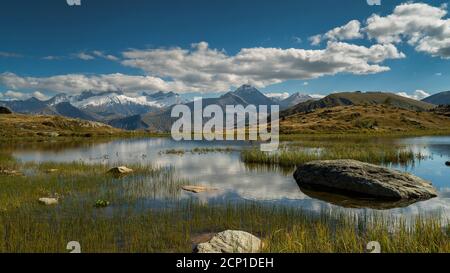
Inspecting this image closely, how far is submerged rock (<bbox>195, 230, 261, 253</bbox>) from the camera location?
551 inches

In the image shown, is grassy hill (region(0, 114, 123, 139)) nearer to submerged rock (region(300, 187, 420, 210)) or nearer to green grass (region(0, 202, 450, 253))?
Answer: green grass (region(0, 202, 450, 253))

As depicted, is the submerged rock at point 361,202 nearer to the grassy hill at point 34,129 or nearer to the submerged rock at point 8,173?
the submerged rock at point 8,173

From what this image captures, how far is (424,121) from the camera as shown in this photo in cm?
18662

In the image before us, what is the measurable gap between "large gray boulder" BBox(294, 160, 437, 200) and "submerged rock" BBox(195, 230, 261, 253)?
15882mm

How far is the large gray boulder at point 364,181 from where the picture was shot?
88.6 feet

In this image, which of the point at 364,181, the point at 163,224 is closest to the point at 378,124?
the point at 364,181

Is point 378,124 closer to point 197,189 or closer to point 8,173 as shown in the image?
point 197,189

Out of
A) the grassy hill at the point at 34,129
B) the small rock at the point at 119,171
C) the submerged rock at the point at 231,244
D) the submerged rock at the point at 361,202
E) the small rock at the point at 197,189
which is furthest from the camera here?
the grassy hill at the point at 34,129

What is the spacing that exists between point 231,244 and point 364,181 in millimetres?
17521

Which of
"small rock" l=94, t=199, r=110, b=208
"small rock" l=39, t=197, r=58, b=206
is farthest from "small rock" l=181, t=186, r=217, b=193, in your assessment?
"small rock" l=39, t=197, r=58, b=206

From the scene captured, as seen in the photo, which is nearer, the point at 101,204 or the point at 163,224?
the point at 163,224

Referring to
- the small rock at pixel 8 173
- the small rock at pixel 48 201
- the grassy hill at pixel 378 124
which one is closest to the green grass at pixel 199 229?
the small rock at pixel 48 201

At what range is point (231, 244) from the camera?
47.7 feet

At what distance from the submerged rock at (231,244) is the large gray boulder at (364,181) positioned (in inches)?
625
